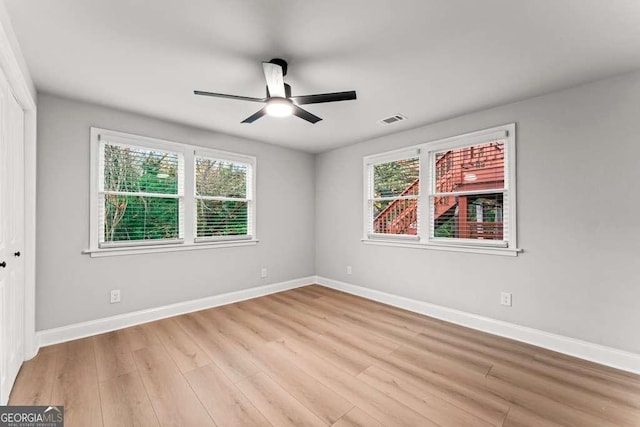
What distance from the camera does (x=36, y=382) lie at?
7.09ft

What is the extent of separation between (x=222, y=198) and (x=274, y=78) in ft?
7.73

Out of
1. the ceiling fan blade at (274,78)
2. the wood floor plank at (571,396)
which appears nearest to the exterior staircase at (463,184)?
the wood floor plank at (571,396)

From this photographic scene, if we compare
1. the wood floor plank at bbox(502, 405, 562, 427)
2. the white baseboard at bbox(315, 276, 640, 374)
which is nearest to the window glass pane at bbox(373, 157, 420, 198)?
the white baseboard at bbox(315, 276, 640, 374)

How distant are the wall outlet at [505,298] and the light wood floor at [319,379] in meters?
0.38

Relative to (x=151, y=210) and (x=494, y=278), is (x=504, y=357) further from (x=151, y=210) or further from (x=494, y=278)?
(x=151, y=210)

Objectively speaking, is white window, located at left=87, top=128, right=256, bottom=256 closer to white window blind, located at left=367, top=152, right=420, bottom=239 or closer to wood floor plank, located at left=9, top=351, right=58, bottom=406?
wood floor plank, located at left=9, top=351, right=58, bottom=406

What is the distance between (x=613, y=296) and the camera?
2.49m

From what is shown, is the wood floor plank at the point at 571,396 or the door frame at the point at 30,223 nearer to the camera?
the wood floor plank at the point at 571,396

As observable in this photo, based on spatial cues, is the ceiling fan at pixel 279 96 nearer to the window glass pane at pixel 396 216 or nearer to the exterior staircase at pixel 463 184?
the exterior staircase at pixel 463 184

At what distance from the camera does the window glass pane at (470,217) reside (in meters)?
3.23

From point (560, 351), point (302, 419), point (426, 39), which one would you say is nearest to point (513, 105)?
point (426, 39)

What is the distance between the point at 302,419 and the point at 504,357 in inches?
78.0

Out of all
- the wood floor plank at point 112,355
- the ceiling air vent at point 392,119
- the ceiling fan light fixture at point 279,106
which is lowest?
the wood floor plank at point 112,355

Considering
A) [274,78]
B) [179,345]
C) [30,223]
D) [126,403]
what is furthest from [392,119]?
[30,223]
